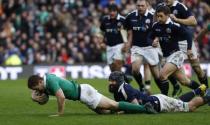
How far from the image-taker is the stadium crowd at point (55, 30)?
3023 cm

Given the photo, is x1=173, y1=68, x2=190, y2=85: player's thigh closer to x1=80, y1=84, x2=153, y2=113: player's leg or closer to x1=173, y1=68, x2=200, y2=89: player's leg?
x1=173, y1=68, x2=200, y2=89: player's leg

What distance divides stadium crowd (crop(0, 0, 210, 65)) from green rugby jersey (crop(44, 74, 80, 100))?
1684 centimetres

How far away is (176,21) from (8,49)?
1579cm

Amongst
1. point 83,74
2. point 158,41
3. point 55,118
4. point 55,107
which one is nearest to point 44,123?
point 55,118

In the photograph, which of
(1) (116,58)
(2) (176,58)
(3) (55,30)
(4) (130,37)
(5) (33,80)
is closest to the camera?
(5) (33,80)

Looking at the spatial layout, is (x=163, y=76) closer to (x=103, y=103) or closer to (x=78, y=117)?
(x=103, y=103)

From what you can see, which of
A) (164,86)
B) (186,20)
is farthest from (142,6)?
(164,86)

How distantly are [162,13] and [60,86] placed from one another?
3.19 metres

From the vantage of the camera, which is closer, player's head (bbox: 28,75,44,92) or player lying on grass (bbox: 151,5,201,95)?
player's head (bbox: 28,75,44,92)

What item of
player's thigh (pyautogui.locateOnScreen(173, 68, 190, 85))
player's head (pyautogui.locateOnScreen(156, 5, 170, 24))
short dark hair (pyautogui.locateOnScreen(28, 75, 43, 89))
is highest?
player's head (pyautogui.locateOnScreen(156, 5, 170, 24))

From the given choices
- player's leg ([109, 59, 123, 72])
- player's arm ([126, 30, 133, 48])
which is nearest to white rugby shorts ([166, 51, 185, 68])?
player's arm ([126, 30, 133, 48])

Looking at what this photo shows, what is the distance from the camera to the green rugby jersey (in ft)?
41.3

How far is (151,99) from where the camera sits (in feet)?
42.7

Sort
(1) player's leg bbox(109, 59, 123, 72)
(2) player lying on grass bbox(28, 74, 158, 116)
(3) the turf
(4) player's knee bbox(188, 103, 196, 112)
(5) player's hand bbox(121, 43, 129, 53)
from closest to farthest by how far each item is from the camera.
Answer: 1. (3) the turf
2. (2) player lying on grass bbox(28, 74, 158, 116)
3. (4) player's knee bbox(188, 103, 196, 112)
4. (5) player's hand bbox(121, 43, 129, 53)
5. (1) player's leg bbox(109, 59, 123, 72)
